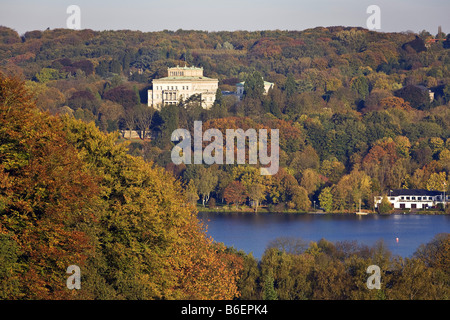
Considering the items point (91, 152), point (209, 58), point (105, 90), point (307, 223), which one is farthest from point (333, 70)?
point (91, 152)

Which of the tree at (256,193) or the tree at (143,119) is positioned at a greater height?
the tree at (143,119)

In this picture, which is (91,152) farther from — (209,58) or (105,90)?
(209,58)

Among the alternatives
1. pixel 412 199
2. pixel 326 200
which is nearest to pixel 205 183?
pixel 326 200

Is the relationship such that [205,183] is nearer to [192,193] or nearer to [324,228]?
[192,193]

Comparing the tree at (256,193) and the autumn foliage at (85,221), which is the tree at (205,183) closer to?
the tree at (256,193)

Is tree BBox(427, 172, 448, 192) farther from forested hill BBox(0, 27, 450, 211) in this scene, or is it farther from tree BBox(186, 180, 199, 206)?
tree BBox(186, 180, 199, 206)

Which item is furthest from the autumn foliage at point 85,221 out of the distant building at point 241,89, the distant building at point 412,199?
the distant building at point 241,89
